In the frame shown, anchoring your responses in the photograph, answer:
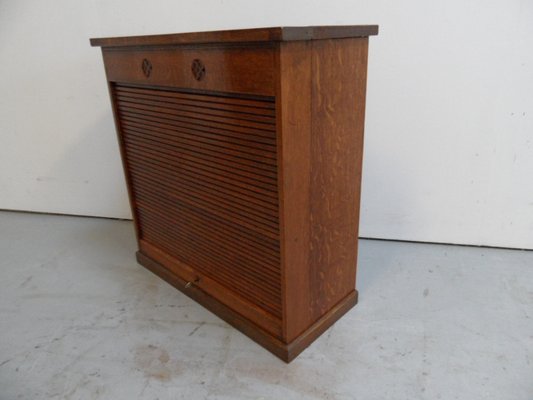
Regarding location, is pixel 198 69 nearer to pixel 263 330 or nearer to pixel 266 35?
pixel 266 35

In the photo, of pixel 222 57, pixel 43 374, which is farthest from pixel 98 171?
pixel 222 57

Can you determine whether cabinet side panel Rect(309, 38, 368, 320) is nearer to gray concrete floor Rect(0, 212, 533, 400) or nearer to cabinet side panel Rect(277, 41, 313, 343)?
cabinet side panel Rect(277, 41, 313, 343)

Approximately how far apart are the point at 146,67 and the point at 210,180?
52 cm

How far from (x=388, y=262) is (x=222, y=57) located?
139 cm

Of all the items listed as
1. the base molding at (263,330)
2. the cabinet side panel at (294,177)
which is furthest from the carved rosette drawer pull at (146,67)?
the base molding at (263,330)

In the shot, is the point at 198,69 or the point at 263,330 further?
the point at 263,330

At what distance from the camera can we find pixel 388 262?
220 centimetres

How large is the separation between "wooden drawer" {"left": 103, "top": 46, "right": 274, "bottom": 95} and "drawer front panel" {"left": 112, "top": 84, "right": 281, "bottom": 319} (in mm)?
49

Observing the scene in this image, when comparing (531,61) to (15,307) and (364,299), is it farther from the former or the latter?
(15,307)

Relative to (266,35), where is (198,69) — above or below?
below

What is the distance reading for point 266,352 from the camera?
1.60 m

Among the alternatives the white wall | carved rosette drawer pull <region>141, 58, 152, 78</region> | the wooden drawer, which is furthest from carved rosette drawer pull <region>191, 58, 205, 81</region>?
the white wall

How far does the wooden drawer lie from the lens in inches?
48.3

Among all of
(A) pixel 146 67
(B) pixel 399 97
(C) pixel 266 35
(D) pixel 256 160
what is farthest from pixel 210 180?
(B) pixel 399 97
